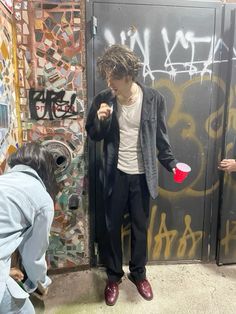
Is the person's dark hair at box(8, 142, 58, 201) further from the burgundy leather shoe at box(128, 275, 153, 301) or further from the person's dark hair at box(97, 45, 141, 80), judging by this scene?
the burgundy leather shoe at box(128, 275, 153, 301)

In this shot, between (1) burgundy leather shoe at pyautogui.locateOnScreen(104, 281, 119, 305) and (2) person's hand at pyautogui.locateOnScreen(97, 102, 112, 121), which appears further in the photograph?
(1) burgundy leather shoe at pyautogui.locateOnScreen(104, 281, 119, 305)

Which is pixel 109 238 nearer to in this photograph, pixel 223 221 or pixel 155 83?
pixel 223 221

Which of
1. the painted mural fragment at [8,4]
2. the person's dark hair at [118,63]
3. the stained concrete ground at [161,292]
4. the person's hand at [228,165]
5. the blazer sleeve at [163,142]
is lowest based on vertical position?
the stained concrete ground at [161,292]

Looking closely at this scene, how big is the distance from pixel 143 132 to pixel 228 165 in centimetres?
68

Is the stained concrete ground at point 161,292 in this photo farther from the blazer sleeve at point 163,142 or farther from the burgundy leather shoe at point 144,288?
the blazer sleeve at point 163,142

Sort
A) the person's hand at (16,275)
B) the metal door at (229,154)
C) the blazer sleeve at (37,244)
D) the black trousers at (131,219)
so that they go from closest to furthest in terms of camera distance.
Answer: the blazer sleeve at (37,244) < the person's hand at (16,275) < the black trousers at (131,219) < the metal door at (229,154)

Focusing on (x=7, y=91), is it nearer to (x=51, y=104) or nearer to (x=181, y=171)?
(x=51, y=104)

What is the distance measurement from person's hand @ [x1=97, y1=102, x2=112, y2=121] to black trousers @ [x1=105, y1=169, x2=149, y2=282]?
358 mm

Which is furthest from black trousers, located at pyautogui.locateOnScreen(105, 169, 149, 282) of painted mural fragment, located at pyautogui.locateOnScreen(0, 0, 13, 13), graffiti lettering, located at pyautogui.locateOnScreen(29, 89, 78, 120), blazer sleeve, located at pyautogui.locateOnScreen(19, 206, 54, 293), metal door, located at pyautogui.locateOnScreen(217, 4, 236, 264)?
painted mural fragment, located at pyautogui.locateOnScreen(0, 0, 13, 13)

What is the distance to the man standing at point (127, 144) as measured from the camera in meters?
1.79

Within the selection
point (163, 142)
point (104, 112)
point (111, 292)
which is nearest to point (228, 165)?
point (163, 142)

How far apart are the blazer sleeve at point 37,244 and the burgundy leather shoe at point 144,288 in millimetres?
967

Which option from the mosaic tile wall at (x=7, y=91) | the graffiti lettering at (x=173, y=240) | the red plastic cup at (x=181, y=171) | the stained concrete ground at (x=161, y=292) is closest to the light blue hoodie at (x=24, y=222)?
the mosaic tile wall at (x=7, y=91)

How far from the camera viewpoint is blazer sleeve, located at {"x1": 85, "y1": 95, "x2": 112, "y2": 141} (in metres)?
1.80
